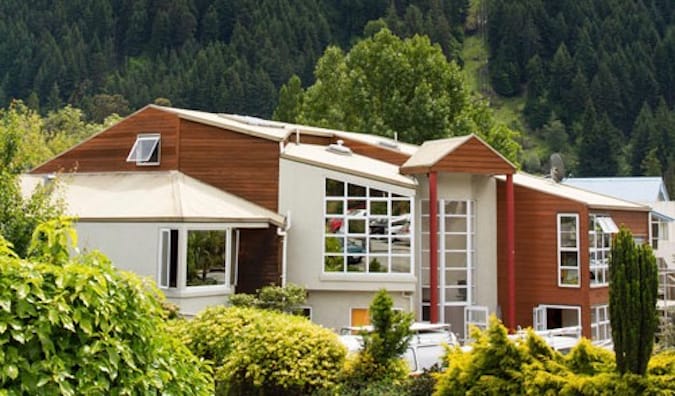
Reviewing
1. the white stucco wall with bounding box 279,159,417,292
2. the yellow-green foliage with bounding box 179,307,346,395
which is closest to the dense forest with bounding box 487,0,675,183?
the white stucco wall with bounding box 279,159,417,292

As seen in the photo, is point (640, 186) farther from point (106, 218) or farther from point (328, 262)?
point (106, 218)

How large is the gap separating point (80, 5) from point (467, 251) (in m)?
120

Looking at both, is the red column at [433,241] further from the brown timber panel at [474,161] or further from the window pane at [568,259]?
the window pane at [568,259]

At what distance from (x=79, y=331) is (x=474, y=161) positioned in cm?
2037

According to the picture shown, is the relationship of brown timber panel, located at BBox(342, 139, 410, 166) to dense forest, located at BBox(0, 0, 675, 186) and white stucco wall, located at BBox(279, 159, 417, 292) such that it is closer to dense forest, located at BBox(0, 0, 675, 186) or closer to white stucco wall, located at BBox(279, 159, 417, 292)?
white stucco wall, located at BBox(279, 159, 417, 292)

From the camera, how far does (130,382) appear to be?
541 cm

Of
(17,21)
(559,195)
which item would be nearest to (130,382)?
(559,195)

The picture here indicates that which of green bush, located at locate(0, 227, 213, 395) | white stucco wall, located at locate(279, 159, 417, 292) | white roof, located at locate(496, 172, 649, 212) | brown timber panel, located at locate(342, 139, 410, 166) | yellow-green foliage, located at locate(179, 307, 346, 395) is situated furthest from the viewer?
brown timber panel, located at locate(342, 139, 410, 166)

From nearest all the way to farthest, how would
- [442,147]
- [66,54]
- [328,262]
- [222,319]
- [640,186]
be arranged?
[222,319] → [328,262] → [442,147] → [640,186] → [66,54]

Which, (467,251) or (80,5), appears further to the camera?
(80,5)

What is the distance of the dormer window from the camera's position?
82.3 feet

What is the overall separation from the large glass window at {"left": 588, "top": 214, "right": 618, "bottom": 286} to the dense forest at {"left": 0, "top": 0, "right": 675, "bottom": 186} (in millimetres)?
77540

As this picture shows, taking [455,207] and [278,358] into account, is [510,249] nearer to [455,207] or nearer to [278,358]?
[455,207]

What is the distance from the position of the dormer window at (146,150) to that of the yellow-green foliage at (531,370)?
15.4 meters
